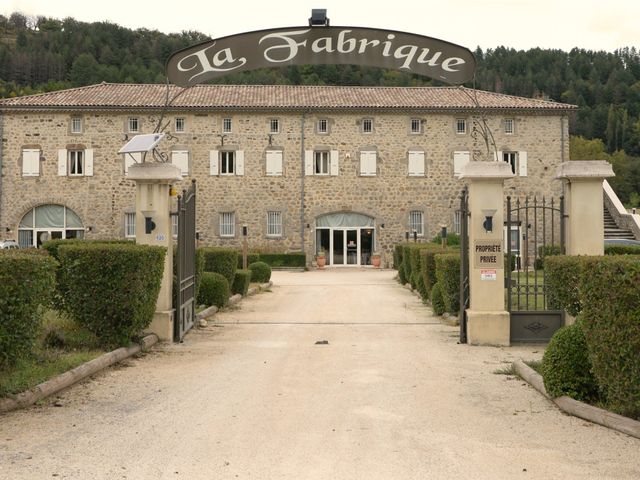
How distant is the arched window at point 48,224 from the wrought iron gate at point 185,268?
25201 millimetres

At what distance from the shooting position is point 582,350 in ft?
18.5

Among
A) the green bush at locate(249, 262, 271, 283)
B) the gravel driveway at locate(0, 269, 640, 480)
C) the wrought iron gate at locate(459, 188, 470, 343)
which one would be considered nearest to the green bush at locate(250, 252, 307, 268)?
the green bush at locate(249, 262, 271, 283)

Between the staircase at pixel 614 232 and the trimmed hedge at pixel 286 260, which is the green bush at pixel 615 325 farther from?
the trimmed hedge at pixel 286 260

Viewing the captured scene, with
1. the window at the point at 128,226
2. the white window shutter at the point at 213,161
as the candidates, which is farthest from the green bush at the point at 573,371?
the window at the point at 128,226

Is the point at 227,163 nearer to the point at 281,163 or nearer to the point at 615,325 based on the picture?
the point at 281,163

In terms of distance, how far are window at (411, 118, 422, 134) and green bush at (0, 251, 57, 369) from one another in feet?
98.7

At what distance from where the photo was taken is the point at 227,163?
34.3m

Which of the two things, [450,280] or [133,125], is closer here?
[450,280]

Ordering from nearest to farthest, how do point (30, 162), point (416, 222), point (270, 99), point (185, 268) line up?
1. point (185, 268)
2. point (30, 162)
3. point (416, 222)
4. point (270, 99)

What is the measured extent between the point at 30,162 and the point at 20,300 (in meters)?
31.1

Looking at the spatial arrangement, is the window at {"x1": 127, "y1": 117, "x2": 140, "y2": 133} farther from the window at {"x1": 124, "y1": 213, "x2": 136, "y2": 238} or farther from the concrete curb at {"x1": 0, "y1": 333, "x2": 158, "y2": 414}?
the concrete curb at {"x1": 0, "y1": 333, "x2": 158, "y2": 414}

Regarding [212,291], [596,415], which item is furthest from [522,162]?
[596,415]

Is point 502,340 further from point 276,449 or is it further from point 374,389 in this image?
point 276,449

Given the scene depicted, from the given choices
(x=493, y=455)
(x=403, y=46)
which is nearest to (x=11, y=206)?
(x=403, y=46)
